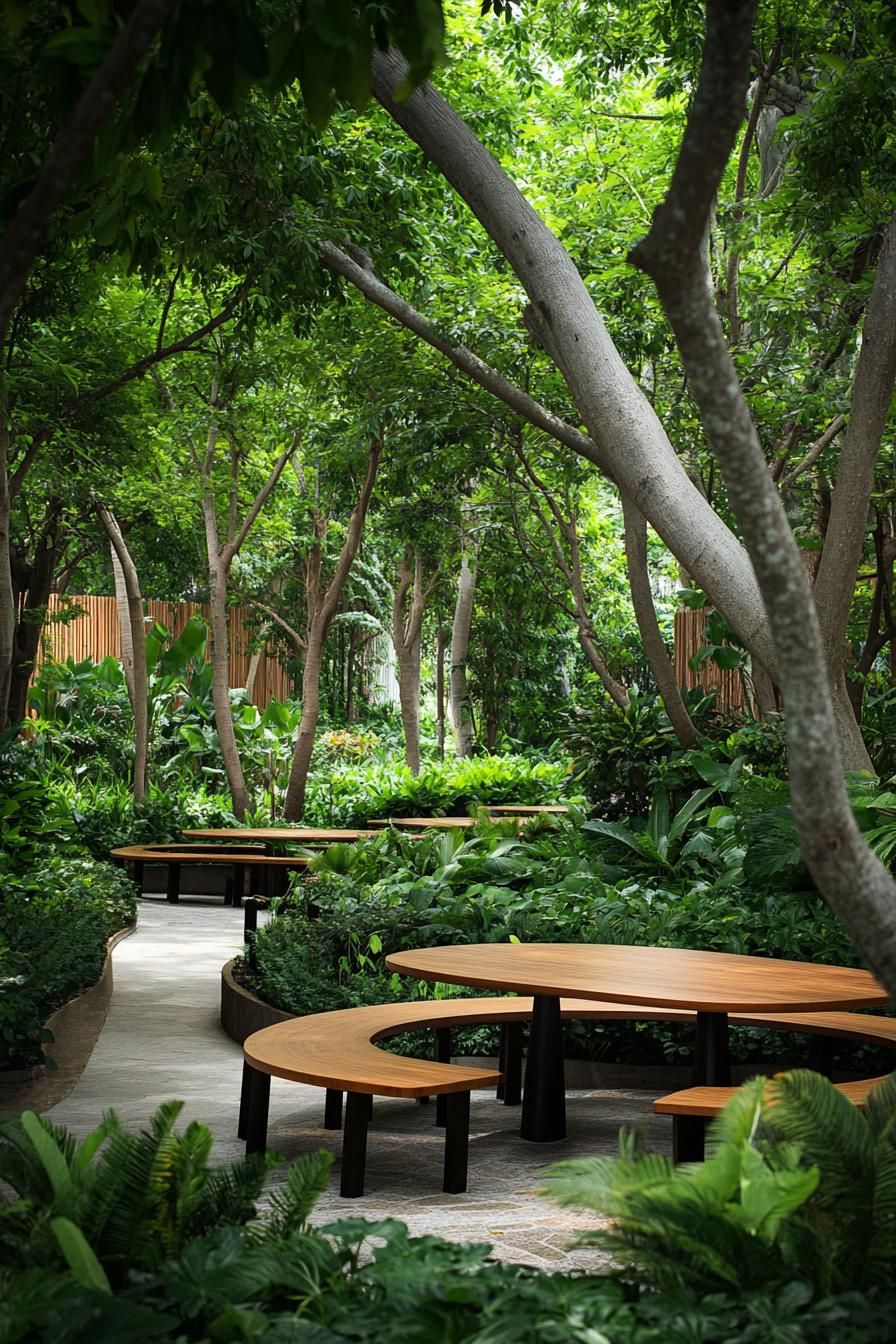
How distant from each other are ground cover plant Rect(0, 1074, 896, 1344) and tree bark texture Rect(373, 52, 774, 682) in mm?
4325

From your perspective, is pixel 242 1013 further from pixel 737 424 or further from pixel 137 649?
pixel 137 649

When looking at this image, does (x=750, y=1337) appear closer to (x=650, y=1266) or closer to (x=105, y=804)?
(x=650, y=1266)

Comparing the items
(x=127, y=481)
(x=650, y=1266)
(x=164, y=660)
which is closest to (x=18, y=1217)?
(x=650, y=1266)

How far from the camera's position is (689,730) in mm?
10258

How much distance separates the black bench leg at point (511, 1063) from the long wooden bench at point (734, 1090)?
41.5 inches

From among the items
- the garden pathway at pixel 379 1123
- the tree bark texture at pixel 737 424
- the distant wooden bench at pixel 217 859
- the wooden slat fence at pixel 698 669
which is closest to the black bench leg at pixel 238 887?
the distant wooden bench at pixel 217 859

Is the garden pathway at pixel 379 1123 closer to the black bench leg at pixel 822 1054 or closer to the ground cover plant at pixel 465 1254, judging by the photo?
the black bench leg at pixel 822 1054

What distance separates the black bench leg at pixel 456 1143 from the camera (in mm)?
4418

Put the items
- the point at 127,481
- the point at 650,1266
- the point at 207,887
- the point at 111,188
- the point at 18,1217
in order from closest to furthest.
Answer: the point at 650,1266, the point at 18,1217, the point at 111,188, the point at 127,481, the point at 207,887

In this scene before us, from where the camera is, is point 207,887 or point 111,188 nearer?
point 111,188

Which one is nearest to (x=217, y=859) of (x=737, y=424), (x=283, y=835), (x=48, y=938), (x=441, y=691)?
(x=283, y=835)

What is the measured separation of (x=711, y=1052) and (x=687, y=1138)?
689 mm

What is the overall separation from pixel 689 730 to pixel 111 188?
776cm

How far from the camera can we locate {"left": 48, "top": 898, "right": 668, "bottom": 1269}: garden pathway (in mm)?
4086
